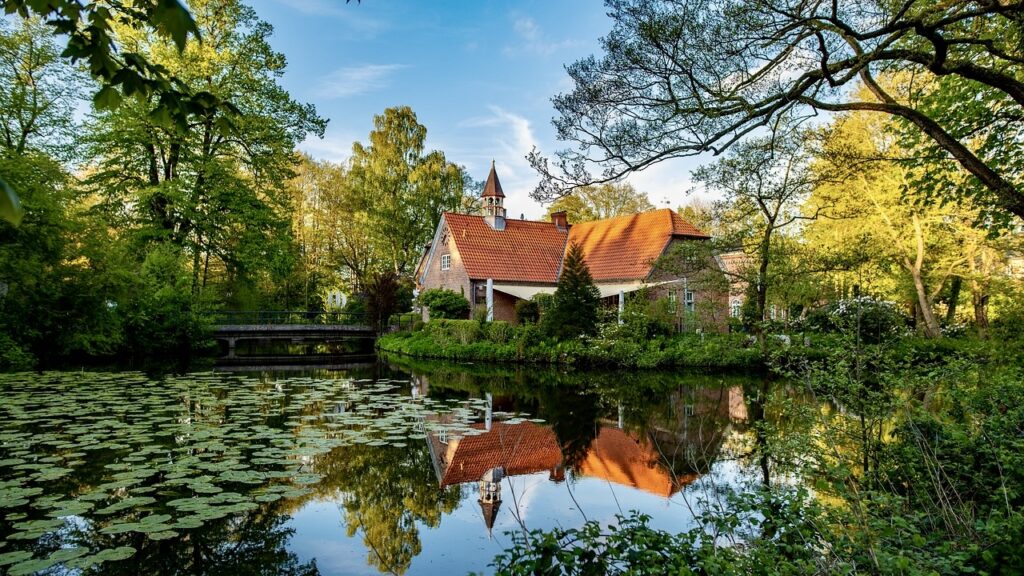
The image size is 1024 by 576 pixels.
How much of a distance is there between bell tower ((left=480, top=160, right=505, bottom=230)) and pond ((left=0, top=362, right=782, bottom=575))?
681 inches

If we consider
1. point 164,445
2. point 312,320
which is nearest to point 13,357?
point 164,445

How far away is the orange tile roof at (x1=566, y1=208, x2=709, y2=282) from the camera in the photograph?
24266 millimetres

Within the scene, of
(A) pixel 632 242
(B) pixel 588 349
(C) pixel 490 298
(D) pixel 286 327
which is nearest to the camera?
(B) pixel 588 349

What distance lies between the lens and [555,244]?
29031 millimetres

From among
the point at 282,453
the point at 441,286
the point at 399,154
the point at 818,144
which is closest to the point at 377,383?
the point at 282,453

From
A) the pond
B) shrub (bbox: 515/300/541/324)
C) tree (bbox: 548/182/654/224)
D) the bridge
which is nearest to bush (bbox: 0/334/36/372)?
the pond

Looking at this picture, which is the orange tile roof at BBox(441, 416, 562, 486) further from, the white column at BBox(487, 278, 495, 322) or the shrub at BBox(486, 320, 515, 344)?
the white column at BBox(487, 278, 495, 322)

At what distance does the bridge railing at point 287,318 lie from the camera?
25.3m

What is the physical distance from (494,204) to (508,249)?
2804mm

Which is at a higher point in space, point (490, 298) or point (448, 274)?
point (448, 274)

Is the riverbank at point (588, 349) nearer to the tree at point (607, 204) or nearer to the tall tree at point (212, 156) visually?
the tall tree at point (212, 156)

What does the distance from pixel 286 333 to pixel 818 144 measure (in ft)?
70.3

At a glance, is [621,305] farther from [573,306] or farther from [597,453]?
[597,453]

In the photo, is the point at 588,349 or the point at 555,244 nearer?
the point at 588,349
